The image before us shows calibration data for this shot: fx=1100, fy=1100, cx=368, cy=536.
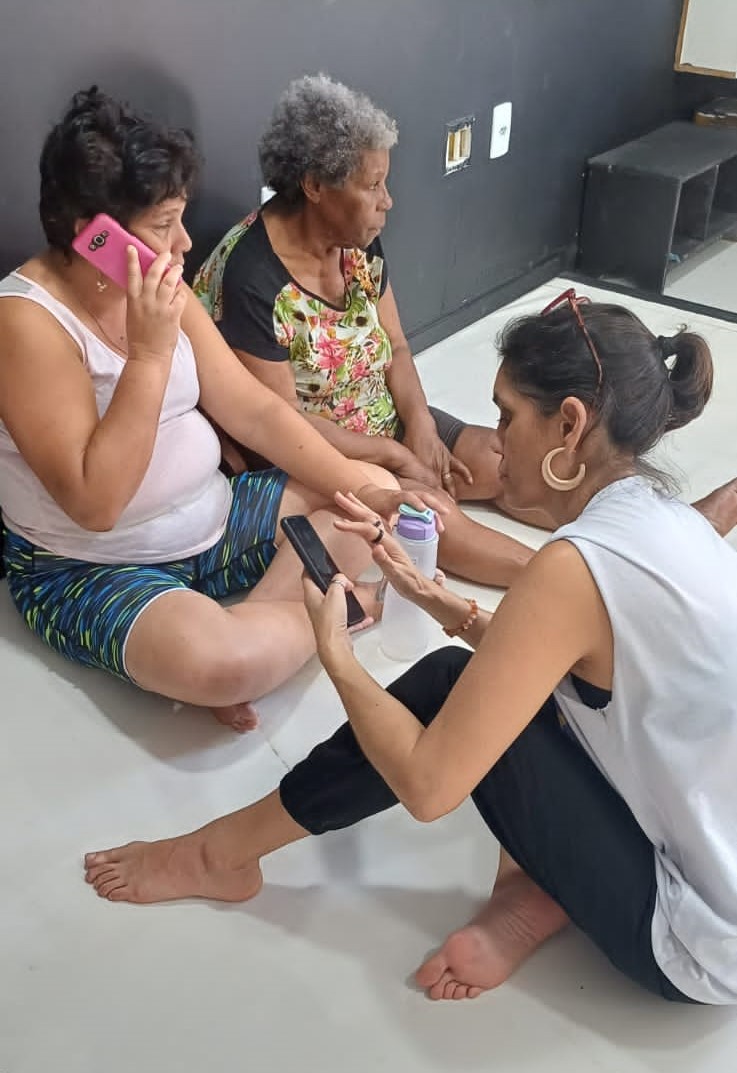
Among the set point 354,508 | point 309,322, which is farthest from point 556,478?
point 309,322

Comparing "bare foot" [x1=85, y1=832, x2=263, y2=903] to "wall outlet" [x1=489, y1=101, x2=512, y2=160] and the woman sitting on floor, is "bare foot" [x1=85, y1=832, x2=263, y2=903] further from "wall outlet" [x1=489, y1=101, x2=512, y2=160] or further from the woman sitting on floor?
"wall outlet" [x1=489, y1=101, x2=512, y2=160]

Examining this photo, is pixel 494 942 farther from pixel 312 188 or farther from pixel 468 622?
pixel 312 188

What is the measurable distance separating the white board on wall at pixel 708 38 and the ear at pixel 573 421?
2.63 m

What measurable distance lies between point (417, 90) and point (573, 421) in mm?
1574

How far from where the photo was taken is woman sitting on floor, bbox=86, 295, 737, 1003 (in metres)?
0.93

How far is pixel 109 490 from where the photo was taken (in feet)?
4.54

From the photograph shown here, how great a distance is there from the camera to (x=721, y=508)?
196 centimetres

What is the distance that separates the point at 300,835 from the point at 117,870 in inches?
9.5

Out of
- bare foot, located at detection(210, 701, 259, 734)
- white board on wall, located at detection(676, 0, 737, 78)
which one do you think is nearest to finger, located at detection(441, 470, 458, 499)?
bare foot, located at detection(210, 701, 259, 734)

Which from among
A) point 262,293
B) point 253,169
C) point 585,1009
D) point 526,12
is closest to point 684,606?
point 585,1009

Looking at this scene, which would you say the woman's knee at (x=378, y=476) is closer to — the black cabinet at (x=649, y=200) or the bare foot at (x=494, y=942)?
the bare foot at (x=494, y=942)

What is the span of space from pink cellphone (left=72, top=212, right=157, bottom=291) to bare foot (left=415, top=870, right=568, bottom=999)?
86 cm

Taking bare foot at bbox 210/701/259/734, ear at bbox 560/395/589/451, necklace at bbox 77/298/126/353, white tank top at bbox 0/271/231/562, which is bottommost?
bare foot at bbox 210/701/259/734

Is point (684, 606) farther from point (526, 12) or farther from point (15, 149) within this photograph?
point (526, 12)
